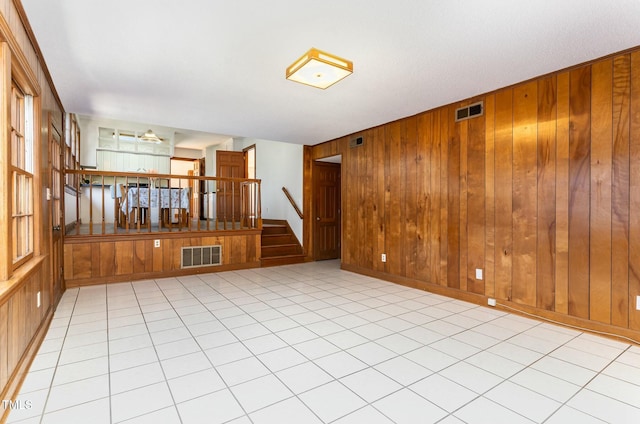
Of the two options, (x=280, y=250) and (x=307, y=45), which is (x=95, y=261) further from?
(x=307, y=45)

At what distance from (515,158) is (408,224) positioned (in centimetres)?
170

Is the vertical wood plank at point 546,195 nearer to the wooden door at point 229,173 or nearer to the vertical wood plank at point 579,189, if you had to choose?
the vertical wood plank at point 579,189

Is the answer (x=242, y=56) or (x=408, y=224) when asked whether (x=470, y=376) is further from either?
(x=242, y=56)

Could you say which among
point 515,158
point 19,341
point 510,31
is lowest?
point 19,341

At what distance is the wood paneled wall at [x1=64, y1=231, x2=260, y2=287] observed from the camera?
15.4 ft

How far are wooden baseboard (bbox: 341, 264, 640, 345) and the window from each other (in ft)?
14.2

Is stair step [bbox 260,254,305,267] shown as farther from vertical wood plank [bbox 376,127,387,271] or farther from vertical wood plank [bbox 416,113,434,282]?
vertical wood plank [bbox 416,113,434,282]

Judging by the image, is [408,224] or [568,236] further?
[408,224]

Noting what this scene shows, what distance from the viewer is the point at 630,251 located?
2.74m

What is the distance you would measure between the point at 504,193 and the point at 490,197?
0.16 metres

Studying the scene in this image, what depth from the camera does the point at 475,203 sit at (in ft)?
12.8

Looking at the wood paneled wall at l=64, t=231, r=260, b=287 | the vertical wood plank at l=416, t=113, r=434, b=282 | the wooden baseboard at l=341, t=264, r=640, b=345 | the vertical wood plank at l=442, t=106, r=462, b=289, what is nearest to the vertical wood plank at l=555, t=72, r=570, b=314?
the wooden baseboard at l=341, t=264, r=640, b=345

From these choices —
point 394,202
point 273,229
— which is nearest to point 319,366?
point 394,202

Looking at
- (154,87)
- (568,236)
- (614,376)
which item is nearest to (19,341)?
(154,87)
